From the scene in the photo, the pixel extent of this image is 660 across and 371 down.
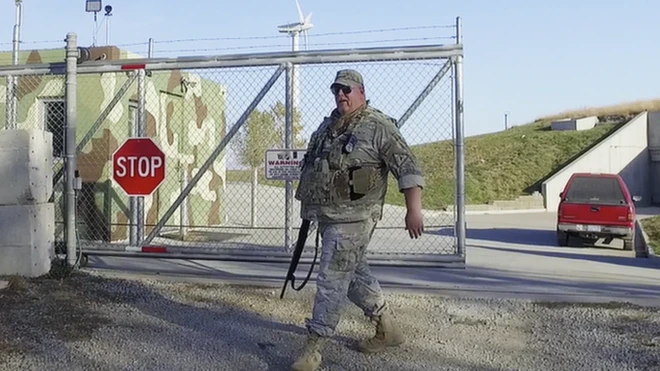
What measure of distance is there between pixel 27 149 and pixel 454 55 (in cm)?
460

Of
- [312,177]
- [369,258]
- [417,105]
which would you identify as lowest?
[369,258]

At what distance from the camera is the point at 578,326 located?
562 centimetres

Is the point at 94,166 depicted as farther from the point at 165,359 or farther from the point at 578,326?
the point at 578,326

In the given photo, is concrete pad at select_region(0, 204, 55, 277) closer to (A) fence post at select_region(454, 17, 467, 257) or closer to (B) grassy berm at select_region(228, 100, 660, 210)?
(A) fence post at select_region(454, 17, 467, 257)

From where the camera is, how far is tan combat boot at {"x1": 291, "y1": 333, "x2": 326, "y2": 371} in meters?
4.21

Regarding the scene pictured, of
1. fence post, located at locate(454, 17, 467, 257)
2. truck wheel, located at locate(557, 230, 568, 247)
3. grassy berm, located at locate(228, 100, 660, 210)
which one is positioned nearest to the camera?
fence post, located at locate(454, 17, 467, 257)

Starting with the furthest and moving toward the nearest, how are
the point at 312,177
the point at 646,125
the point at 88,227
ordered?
1. the point at 646,125
2. the point at 88,227
3. the point at 312,177

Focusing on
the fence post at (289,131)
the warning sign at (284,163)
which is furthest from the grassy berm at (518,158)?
the warning sign at (284,163)

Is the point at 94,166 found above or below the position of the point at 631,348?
above

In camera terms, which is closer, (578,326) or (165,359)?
(165,359)

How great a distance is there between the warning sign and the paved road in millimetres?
1314

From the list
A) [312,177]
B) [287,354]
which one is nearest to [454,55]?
[312,177]

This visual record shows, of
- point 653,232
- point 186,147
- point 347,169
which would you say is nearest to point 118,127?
point 186,147

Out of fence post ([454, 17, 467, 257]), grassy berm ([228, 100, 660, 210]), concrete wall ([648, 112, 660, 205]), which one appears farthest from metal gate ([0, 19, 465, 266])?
concrete wall ([648, 112, 660, 205])
